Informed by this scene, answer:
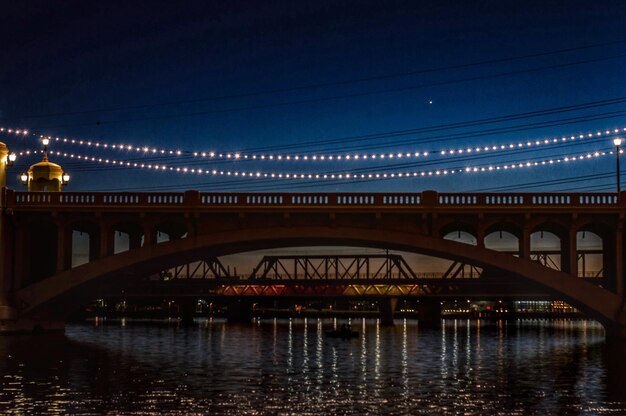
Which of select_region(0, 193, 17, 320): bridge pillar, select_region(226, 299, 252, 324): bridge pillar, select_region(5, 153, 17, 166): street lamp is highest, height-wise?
select_region(5, 153, 17, 166): street lamp

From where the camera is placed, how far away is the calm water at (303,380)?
38312mm

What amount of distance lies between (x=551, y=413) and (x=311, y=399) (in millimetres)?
10062

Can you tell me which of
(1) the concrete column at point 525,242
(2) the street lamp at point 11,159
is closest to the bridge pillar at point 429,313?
(1) the concrete column at point 525,242

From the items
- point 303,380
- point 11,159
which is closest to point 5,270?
point 11,159

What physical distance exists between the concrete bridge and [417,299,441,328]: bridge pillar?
267ft

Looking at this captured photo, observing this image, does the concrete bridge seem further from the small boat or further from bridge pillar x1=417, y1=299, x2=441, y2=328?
bridge pillar x1=417, y1=299, x2=441, y2=328

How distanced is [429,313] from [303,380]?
117839mm

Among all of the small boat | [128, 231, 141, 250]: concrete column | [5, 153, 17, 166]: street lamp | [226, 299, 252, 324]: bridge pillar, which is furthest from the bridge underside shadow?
[226, 299, 252, 324]: bridge pillar

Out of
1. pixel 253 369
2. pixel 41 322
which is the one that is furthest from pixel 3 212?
pixel 253 369

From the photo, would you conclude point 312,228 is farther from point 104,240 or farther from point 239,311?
point 239,311

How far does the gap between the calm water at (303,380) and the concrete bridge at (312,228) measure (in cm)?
446

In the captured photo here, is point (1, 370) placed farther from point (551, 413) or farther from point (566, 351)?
point (566, 351)

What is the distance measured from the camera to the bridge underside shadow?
246 ft

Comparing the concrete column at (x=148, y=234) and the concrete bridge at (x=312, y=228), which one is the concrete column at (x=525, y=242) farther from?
the concrete column at (x=148, y=234)
